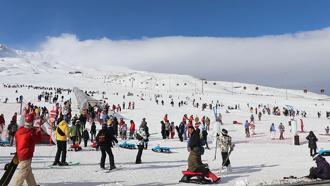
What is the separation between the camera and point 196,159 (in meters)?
11.0

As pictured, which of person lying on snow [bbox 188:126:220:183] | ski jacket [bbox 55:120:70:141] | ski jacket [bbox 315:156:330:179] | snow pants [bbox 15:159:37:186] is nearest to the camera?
snow pants [bbox 15:159:37:186]

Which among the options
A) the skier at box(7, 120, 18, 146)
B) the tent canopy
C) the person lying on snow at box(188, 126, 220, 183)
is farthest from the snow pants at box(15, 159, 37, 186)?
the tent canopy

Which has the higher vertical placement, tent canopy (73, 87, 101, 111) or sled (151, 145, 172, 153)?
tent canopy (73, 87, 101, 111)

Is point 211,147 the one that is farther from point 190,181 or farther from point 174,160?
point 190,181

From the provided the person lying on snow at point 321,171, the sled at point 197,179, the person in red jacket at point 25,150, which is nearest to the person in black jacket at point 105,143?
the sled at point 197,179

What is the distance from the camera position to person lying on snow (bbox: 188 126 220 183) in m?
10.8

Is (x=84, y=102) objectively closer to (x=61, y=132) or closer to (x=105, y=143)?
(x=61, y=132)

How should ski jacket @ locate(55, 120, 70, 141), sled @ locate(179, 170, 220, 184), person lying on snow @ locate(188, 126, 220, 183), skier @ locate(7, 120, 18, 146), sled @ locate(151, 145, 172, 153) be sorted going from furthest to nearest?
1. skier @ locate(7, 120, 18, 146)
2. sled @ locate(151, 145, 172, 153)
3. ski jacket @ locate(55, 120, 70, 141)
4. person lying on snow @ locate(188, 126, 220, 183)
5. sled @ locate(179, 170, 220, 184)

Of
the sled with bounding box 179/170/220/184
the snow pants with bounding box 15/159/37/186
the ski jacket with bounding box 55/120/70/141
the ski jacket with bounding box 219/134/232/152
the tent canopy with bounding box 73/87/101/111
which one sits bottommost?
the sled with bounding box 179/170/220/184

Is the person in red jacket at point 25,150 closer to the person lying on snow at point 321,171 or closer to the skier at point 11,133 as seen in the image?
the person lying on snow at point 321,171

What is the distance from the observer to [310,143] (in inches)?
763

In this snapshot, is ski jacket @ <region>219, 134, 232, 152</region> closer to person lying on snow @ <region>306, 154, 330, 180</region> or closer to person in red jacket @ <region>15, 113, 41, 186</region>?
person lying on snow @ <region>306, 154, 330, 180</region>

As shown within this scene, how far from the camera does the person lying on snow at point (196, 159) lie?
35.5ft

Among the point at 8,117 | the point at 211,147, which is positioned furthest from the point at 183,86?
the point at 211,147
